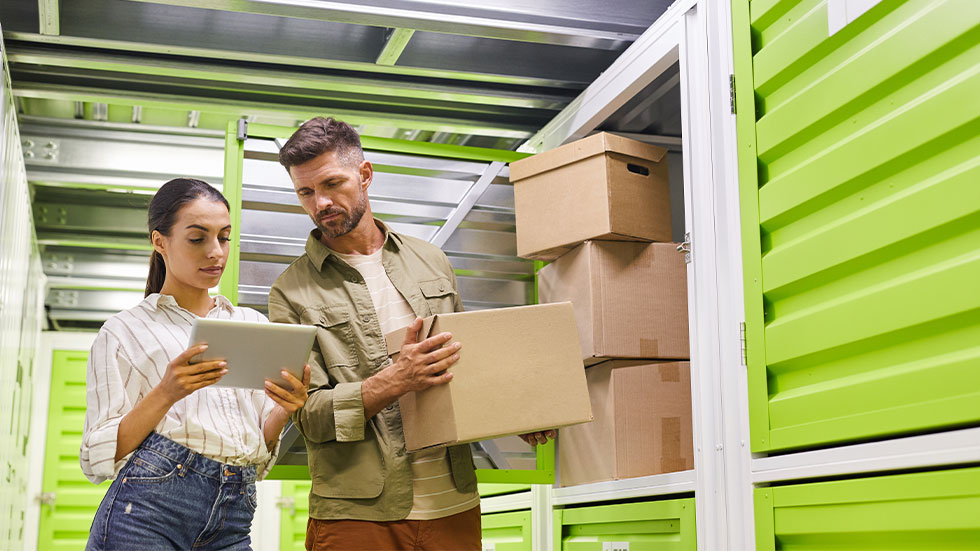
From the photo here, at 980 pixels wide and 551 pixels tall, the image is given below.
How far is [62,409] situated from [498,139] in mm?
5347

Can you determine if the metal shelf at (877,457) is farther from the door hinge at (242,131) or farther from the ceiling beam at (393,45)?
the door hinge at (242,131)

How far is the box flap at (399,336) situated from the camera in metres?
2.51

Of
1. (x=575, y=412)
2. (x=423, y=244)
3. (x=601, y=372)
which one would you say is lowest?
(x=575, y=412)

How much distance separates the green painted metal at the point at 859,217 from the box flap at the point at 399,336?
818 mm

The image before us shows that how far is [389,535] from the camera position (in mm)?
2586

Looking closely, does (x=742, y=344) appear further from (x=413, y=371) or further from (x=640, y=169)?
(x=640, y=169)

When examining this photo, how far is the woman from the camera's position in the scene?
2127mm

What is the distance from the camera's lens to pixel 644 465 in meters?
3.05

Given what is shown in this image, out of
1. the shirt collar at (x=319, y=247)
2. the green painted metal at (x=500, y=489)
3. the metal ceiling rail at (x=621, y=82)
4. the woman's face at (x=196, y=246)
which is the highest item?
the metal ceiling rail at (x=621, y=82)

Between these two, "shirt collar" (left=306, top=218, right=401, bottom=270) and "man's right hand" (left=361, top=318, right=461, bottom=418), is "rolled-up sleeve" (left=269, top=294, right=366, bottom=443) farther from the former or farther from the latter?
"shirt collar" (left=306, top=218, right=401, bottom=270)

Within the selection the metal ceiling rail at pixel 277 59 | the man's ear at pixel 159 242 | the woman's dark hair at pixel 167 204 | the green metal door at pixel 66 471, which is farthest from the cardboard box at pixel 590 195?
the green metal door at pixel 66 471

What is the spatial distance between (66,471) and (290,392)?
6433 millimetres

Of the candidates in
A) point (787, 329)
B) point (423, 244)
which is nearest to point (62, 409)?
point (423, 244)

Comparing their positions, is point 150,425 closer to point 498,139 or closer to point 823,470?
point 823,470
